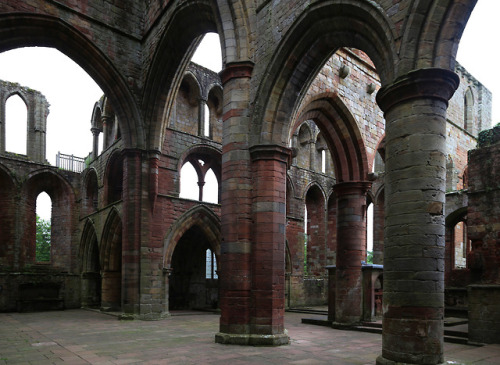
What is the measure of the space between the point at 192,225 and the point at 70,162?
332 inches

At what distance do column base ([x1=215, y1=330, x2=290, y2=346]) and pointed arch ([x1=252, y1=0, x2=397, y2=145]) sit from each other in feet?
11.0

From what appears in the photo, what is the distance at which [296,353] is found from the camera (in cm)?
685

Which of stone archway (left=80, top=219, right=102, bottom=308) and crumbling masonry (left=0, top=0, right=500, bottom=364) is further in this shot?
stone archway (left=80, top=219, right=102, bottom=308)

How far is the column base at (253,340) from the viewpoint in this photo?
24.6 ft

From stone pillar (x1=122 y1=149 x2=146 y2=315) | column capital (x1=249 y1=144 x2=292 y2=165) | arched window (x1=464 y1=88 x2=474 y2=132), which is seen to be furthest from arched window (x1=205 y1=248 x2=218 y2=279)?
arched window (x1=464 y1=88 x2=474 y2=132)

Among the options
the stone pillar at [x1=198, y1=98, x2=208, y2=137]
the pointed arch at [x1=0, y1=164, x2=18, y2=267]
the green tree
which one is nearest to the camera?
the stone pillar at [x1=198, y1=98, x2=208, y2=137]

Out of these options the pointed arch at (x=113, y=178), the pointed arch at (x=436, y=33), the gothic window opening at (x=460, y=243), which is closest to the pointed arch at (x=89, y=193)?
the pointed arch at (x=113, y=178)

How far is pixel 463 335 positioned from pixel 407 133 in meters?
4.99

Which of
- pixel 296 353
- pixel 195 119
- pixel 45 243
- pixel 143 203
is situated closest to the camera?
pixel 296 353

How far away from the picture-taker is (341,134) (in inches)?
447

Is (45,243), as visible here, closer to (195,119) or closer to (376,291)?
(195,119)

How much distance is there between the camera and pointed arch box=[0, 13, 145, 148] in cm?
1089

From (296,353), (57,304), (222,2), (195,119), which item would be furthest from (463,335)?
(57,304)

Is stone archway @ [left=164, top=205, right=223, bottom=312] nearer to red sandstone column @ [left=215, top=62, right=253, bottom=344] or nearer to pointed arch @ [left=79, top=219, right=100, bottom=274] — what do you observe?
pointed arch @ [left=79, top=219, right=100, bottom=274]
